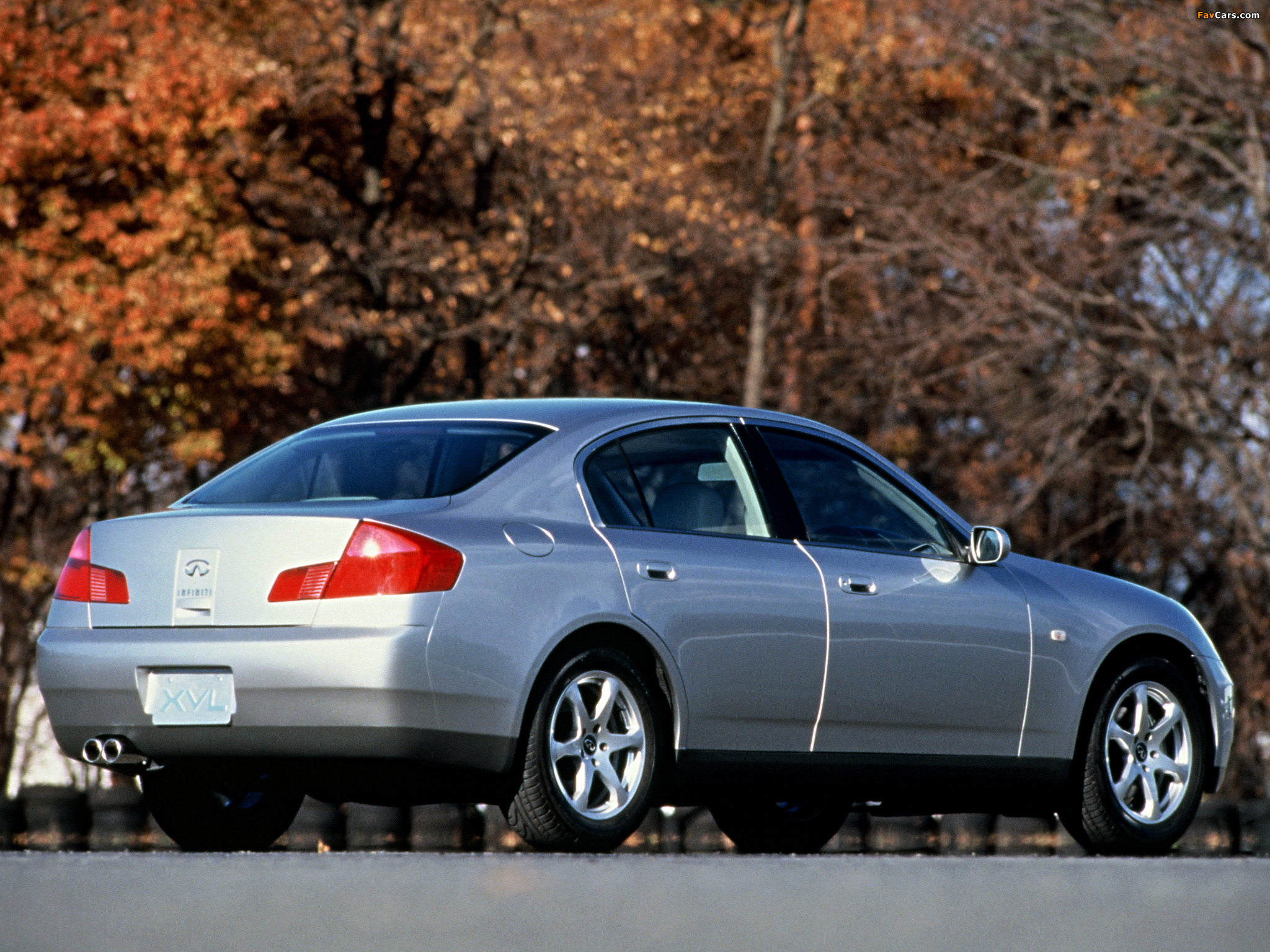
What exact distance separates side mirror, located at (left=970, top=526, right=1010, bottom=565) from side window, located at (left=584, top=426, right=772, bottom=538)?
0.91 m

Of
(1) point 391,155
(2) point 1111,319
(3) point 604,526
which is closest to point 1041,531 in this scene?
(2) point 1111,319

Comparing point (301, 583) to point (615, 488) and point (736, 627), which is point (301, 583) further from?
point (736, 627)

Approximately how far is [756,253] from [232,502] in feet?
58.5

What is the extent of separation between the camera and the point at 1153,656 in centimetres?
798

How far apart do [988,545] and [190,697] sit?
304cm

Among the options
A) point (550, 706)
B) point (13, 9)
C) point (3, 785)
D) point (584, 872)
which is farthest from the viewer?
point (3, 785)

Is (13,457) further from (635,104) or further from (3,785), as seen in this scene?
(635,104)

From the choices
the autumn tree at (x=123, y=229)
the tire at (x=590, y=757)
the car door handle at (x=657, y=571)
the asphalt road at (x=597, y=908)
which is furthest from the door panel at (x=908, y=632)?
the autumn tree at (x=123, y=229)

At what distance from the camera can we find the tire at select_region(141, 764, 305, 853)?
682 cm

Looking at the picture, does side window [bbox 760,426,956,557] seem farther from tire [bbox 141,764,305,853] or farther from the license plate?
the license plate

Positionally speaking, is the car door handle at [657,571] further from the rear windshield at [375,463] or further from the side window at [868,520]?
the side window at [868,520]

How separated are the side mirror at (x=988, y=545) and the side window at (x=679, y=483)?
906 millimetres

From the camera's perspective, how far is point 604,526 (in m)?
6.50

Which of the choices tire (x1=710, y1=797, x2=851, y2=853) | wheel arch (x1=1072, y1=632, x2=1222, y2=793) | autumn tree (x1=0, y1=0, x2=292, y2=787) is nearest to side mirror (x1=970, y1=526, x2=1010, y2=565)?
wheel arch (x1=1072, y1=632, x2=1222, y2=793)
